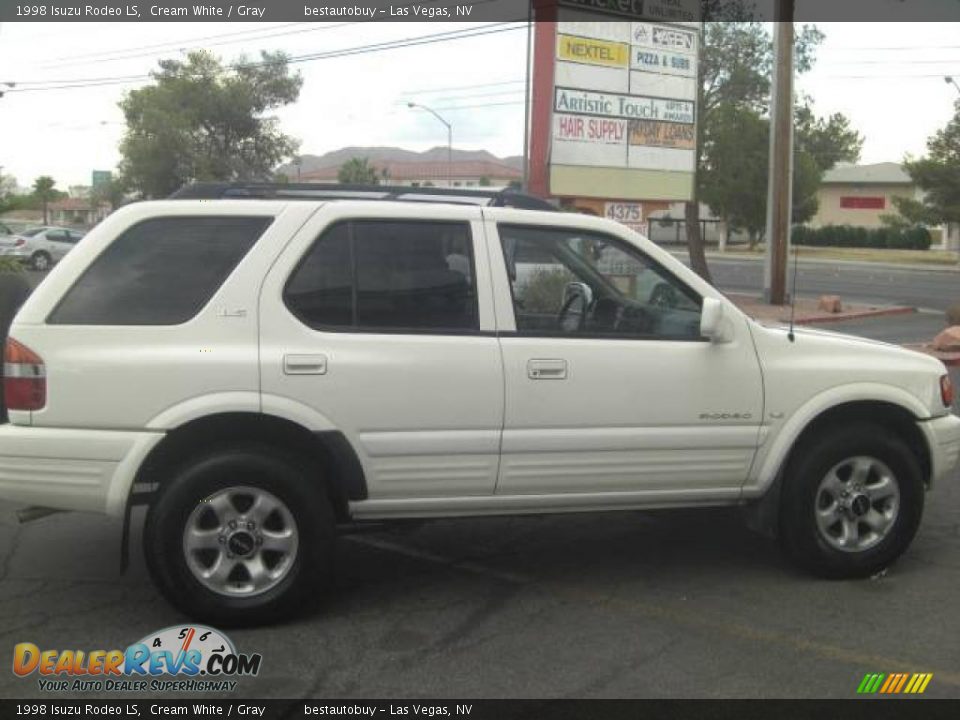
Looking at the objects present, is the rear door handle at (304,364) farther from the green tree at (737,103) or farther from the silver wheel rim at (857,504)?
the green tree at (737,103)

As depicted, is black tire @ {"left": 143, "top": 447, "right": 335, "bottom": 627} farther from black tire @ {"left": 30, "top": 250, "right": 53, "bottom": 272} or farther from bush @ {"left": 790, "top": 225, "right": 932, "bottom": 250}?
bush @ {"left": 790, "top": 225, "right": 932, "bottom": 250}

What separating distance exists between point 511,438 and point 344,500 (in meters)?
0.79

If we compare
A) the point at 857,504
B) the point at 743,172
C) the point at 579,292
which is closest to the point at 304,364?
the point at 579,292

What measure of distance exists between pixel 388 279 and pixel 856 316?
56.3ft

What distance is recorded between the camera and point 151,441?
4.19 m

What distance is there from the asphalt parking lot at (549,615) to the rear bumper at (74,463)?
61cm

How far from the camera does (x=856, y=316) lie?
1986cm

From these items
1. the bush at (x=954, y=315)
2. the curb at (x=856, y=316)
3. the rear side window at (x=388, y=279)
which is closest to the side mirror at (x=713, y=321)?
the rear side window at (x=388, y=279)

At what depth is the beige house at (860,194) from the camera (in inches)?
2793

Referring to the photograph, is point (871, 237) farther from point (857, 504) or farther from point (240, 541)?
point (240, 541)

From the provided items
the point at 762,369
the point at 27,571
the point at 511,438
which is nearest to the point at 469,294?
the point at 511,438

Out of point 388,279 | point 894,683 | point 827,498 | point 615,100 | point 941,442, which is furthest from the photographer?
point 615,100
